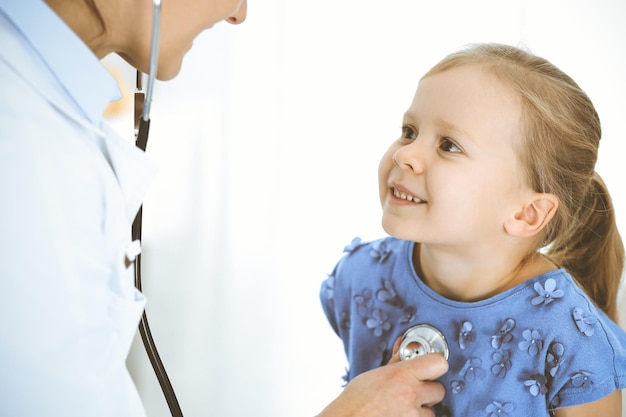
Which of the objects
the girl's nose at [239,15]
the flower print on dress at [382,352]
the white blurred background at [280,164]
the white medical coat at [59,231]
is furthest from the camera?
the white blurred background at [280,164]

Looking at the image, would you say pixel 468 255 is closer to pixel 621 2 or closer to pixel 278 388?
pixel 621 2

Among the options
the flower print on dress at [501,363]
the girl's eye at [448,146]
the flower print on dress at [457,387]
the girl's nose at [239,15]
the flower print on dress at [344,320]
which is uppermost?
the girl's nose at [239,15]

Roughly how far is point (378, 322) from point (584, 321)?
1.20 feet

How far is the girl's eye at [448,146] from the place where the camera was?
3.50 feet

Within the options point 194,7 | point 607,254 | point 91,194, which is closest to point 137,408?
point 91,194

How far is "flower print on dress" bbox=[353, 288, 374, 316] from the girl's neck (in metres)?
0.14

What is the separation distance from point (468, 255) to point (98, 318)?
0.67m

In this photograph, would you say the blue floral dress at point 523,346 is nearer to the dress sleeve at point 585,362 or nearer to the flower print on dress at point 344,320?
the dress sleeve at point 585,362

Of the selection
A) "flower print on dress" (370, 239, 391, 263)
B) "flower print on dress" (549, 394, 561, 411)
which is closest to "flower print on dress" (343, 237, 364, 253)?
"flower print on dress" (370, 239, 391, 263)

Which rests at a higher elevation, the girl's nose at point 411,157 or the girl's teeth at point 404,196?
the girl's nose at point 411,157

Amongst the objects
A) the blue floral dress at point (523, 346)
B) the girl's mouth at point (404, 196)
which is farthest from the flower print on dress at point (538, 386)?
the girl's mouth at point (404, 196)

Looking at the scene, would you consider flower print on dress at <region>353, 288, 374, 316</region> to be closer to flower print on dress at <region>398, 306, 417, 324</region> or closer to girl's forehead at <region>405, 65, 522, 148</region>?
flower print on dress at <region>398, 306, 417, 324</region>

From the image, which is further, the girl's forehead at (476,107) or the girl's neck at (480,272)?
the girl's neck at (480,272)

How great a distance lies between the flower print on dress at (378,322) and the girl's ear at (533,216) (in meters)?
0.29
